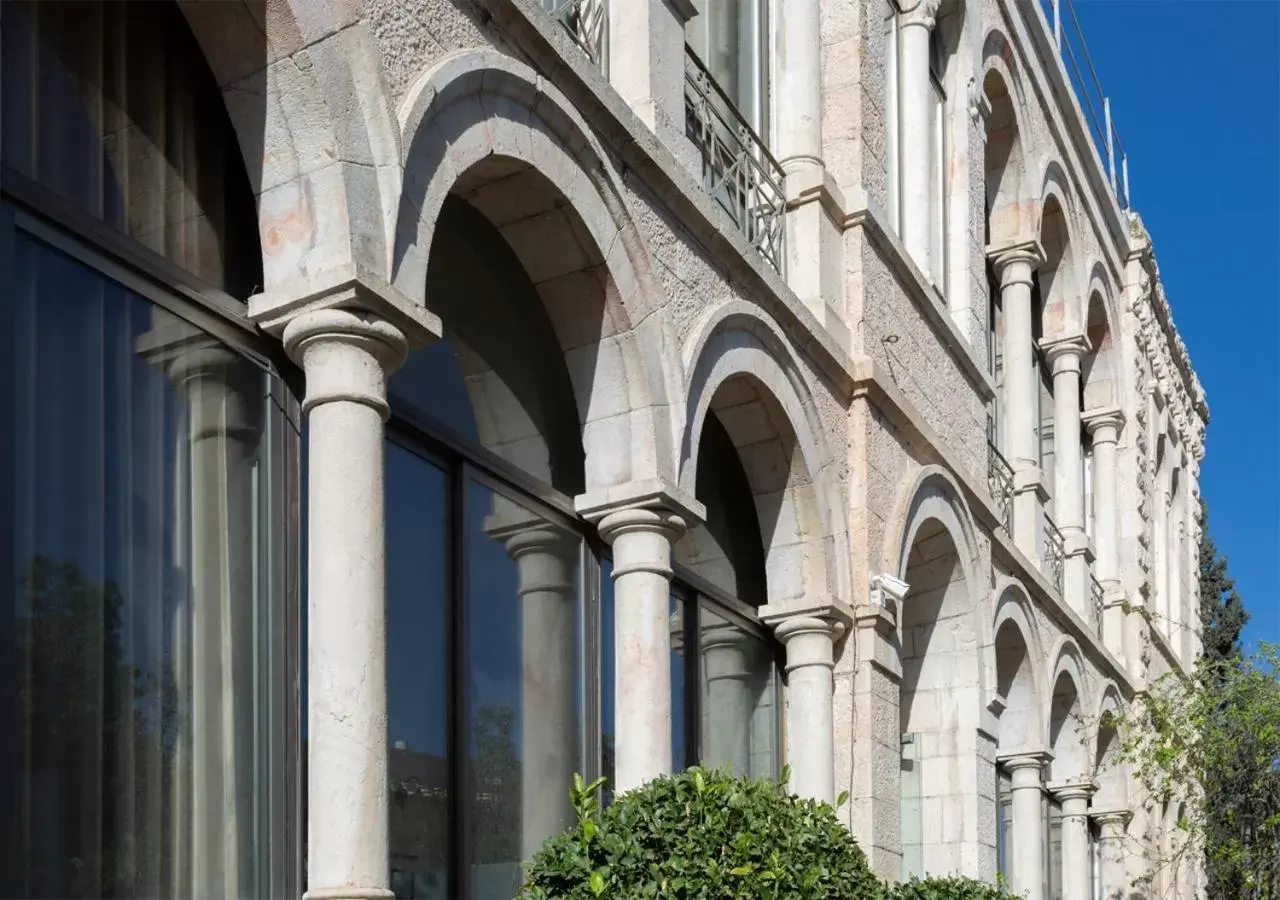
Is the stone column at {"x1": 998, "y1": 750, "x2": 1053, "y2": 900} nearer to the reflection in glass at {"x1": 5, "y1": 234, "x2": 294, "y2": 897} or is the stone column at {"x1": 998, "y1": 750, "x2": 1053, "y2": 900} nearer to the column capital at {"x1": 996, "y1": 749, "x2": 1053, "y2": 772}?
the column capital at {"x1": 996, "y1": 749, "x2": 1053, "y2": 772}

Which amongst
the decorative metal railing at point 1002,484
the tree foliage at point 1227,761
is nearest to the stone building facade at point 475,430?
the decorative metal railing at point 1002,484

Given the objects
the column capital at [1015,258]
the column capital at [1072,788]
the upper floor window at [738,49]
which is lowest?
the column capital at [1072,788]

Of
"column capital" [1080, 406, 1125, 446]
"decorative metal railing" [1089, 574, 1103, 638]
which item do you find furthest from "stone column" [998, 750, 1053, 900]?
"column capital" [1080, 406, 1125, 446]

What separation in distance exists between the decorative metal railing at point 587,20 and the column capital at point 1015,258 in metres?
9.30

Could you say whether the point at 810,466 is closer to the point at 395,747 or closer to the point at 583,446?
the point at 583,446

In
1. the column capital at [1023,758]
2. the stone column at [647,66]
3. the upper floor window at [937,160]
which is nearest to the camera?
the stone column at [647,66]

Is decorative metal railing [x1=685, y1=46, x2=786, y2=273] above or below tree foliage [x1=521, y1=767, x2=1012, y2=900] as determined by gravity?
above

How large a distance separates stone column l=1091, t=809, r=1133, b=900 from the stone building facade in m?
5.68

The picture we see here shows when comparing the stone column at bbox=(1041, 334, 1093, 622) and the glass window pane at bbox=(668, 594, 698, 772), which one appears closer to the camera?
the glass window pane at bbox=(668, 594, 698, 772)

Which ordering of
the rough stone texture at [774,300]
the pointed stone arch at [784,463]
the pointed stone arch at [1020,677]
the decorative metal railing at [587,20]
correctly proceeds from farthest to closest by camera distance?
the pointed stone arch at [1020,677]
the pointed stone arch at [784,463]
the decorative metal railing at [587,20]
the rough stone texture at [774,300]

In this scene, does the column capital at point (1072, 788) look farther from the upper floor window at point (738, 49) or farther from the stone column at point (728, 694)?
the upper floor window at point (738, 49)

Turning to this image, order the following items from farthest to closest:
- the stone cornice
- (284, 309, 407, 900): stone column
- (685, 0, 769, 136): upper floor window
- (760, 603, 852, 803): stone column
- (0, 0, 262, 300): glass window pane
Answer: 1. the stone cornice
2. (685, 0, 769, 136): upper floor window
3. (760, 603, 852, 803): stone column
4. (284, 309, 407, 900): stone column
5. (0, 0, 262, 300): glass window pane

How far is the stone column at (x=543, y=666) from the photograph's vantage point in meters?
8.27

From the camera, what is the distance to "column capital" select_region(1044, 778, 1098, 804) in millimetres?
17938
